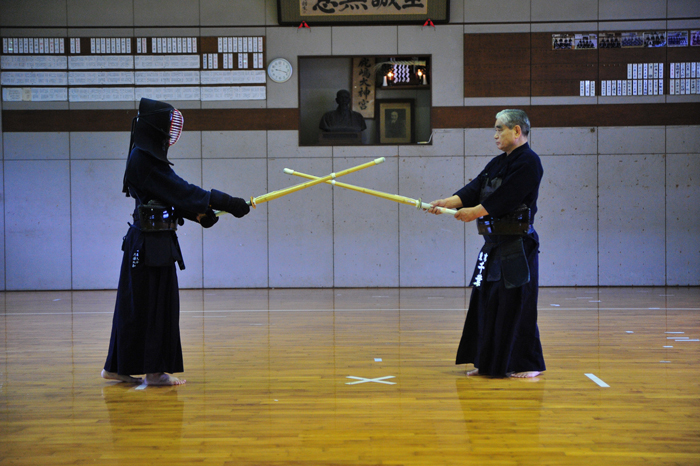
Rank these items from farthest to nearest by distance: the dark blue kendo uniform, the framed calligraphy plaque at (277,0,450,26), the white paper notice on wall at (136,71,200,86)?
the white paper notice on wall at (136,71,200,86), the framed calligraphy plaque at (277,0,450,26), the dark blue kendo uniform

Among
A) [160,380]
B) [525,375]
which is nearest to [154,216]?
[160,380]

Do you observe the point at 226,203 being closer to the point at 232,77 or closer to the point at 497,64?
the point at 232,77

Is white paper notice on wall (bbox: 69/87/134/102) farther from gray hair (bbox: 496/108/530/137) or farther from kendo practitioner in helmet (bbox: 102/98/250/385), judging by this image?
gray hair (bbox: 496/108/530/137)

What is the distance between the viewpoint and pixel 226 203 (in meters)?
2.93

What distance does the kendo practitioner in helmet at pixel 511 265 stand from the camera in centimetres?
296

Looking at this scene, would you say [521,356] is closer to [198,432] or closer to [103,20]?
[198,432]

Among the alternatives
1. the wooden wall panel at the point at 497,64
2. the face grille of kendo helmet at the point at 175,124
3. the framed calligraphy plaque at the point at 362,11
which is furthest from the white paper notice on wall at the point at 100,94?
the face grille of kendo helmet at the point at 175,124

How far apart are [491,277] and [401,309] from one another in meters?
2.61

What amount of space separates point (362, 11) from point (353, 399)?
19.7ft

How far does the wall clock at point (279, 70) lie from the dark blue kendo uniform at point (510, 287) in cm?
497

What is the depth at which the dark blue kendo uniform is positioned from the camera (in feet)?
9.69

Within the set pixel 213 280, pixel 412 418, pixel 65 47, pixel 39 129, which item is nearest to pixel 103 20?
pixel 65 47

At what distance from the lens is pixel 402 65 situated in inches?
309

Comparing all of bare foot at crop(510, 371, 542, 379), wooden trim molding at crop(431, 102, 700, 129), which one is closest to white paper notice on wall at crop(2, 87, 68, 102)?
wooden trim molding at crop(431, 102, 700, 129)
